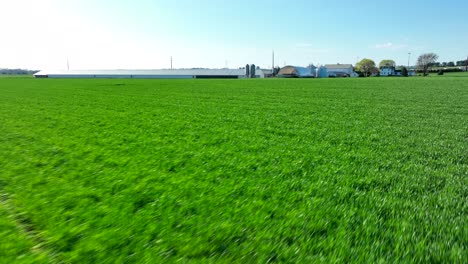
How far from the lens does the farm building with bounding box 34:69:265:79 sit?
4594 inches

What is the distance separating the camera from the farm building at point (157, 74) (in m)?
117

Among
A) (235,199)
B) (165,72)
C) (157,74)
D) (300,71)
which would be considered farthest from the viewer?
(300,71)

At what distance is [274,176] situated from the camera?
5469 mm

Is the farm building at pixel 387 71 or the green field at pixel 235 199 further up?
the farm building at pixel 387 71

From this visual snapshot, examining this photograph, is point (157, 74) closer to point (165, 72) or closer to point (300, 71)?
point (165, 72)

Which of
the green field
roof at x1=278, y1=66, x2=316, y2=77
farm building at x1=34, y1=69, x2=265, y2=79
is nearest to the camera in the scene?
the green field

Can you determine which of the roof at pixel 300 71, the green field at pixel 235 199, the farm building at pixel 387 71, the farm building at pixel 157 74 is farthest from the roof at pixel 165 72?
the green field at pixel 235 199

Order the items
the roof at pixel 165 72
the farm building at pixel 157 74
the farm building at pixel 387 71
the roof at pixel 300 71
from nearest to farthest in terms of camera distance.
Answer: the farm building at pixel 157 74, the roof at pixel 165 72, the farm building at pixel 387 71, the roof at pixel 300 71

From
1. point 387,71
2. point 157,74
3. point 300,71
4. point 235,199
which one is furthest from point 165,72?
point 235,199

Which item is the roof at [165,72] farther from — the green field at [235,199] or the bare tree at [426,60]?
the green field at [235,199]

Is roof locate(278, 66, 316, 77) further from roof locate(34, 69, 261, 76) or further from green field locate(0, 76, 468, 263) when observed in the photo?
green field locate(0, 76, 468, 263)

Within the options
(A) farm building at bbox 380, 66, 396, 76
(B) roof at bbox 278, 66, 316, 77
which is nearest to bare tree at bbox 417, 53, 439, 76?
(A) farm building at bbox 380, 66, 396, 76

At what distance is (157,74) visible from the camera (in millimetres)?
125062

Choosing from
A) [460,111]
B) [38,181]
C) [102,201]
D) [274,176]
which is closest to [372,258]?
[274,176]
